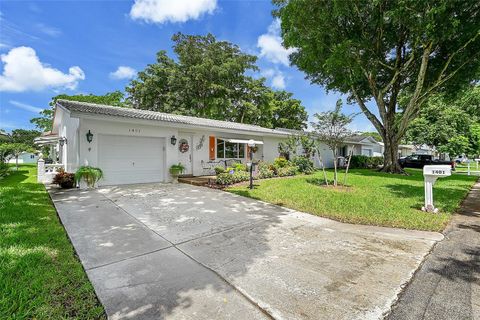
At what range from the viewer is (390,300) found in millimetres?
2639

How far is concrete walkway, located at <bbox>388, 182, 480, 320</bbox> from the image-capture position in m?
2.43

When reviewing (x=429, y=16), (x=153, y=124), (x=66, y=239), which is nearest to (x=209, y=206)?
(x=66, y=239)

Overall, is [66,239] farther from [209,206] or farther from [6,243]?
[209,206]

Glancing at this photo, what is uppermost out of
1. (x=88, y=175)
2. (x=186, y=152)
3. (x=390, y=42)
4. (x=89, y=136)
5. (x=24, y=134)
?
(x=390, y=42)

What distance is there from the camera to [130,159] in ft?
36.1

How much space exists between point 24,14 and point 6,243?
33.2ft

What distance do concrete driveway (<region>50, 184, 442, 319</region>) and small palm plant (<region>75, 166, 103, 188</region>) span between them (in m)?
3.16

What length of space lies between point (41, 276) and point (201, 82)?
28780mm

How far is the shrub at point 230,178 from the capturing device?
35.6ft

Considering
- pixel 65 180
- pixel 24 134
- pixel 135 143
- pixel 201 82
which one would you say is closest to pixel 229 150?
pixel 135 143

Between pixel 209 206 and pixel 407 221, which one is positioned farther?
pixel 209 206

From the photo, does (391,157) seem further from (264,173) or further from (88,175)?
(88,175)

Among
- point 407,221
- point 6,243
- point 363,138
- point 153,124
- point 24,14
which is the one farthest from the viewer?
point 363,138

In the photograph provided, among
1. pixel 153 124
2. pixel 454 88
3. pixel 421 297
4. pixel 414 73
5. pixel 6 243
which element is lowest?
pixel 421 297
